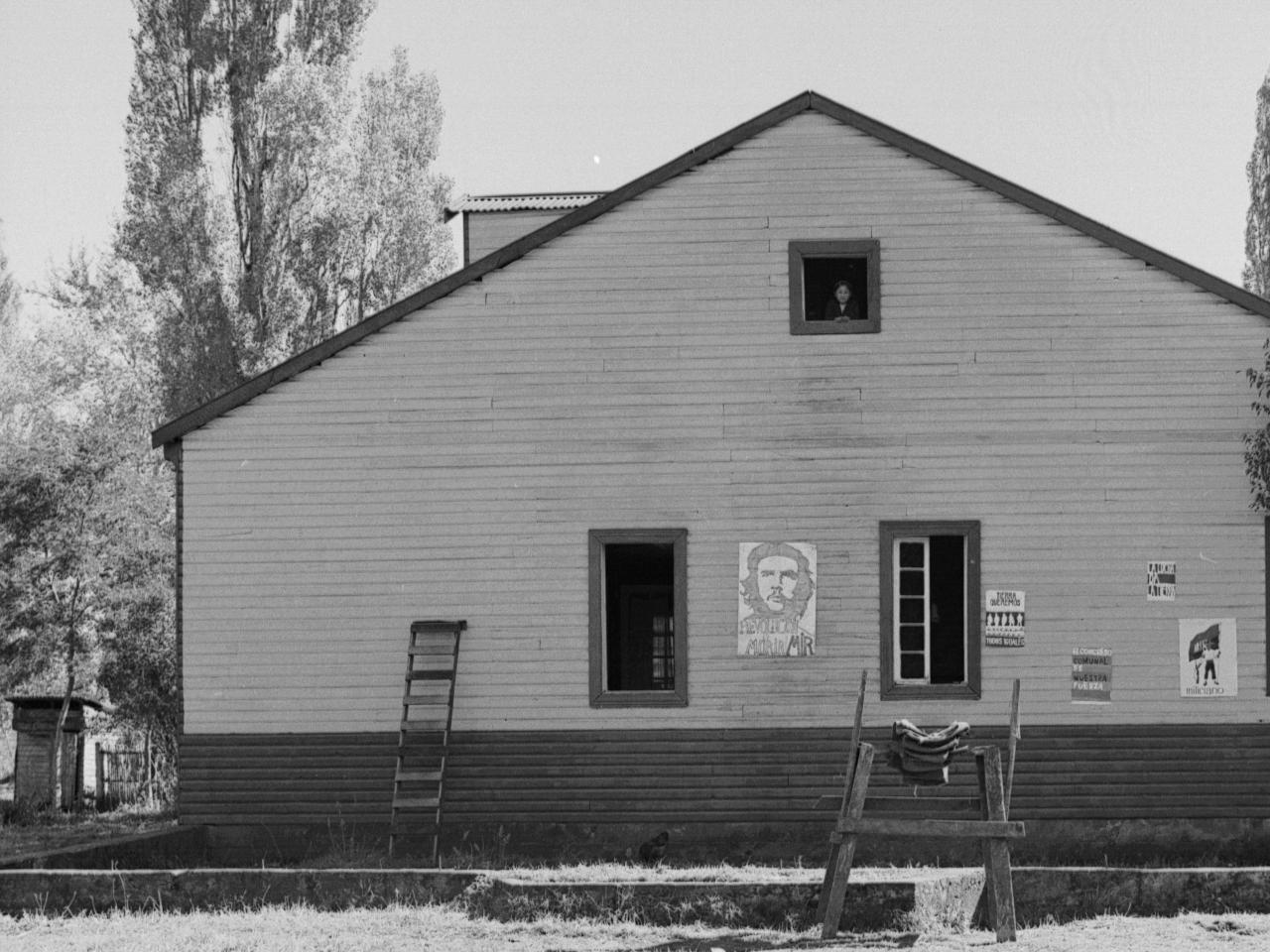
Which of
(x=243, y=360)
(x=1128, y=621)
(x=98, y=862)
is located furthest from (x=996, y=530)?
(x=243, y=360)

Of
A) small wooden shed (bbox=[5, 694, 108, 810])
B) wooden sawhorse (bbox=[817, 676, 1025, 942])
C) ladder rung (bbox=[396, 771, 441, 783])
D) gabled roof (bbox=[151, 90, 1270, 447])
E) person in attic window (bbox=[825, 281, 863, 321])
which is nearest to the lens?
wooden sawhorse (bbox=[817, 676, 1025, 942])

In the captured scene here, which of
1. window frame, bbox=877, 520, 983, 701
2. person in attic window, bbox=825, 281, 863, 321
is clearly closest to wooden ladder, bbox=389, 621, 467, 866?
window frame, bbox=877, 520, 983, 701

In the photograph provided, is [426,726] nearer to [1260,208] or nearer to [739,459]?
[739,459]

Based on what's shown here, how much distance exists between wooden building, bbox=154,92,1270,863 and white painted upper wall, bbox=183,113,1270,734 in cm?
3

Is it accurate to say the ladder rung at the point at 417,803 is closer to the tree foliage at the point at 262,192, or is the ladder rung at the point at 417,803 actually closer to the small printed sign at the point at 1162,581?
the small printed sign at the point at 1162,581

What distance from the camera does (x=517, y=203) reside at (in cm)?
2383

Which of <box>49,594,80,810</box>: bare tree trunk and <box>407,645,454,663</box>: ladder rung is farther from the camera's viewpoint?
<box>49,594,80,810</box>: bare tree trunk

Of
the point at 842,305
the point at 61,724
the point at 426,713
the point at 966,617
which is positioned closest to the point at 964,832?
the point at 966,617

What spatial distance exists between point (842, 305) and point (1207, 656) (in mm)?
4845

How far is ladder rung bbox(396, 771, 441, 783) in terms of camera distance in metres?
17.8

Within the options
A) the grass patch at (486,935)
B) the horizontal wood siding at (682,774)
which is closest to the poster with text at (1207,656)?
the horizontal wood siding at (682,774)

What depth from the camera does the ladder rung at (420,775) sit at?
17.8m

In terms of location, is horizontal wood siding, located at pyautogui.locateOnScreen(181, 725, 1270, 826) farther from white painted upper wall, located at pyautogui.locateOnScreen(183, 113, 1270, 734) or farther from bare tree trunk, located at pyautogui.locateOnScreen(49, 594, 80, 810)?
bare tree trunk, located at pyautogui.locateOnScreen(49, 594, 80, 810)

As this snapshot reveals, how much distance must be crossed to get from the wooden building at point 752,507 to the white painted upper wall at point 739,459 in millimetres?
30
